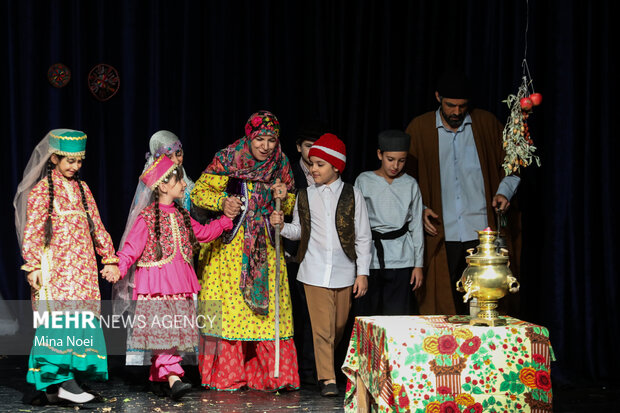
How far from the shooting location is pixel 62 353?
3.81 meters

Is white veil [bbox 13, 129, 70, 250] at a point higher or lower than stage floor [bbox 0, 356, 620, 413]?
higher

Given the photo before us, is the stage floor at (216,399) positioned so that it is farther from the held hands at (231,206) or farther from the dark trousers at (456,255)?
the held hands at (231,206)

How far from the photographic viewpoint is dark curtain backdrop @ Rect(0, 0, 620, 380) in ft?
15.3

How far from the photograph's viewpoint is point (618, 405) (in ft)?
13.1

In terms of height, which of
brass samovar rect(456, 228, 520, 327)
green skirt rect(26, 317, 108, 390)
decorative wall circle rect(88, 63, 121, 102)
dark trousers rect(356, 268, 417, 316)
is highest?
decorative wall circle rect(88, 63, 121, 102)

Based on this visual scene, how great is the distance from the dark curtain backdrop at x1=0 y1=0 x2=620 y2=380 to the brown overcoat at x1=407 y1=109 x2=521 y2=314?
1.27 feet

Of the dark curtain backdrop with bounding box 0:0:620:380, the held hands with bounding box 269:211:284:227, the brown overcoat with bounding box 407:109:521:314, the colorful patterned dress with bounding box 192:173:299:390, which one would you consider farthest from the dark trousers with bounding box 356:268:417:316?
the dark curtain backdrop with bounding box 0:0:620:380

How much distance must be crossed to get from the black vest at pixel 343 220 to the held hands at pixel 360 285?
0.37ft

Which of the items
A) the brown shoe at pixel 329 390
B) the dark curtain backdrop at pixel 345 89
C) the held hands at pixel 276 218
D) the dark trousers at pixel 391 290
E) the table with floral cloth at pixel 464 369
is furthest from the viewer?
the dark curtain backdrop at pixel 345 89

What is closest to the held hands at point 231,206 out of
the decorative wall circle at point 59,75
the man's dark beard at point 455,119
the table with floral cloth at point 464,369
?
the man's dark beard at point 455,119

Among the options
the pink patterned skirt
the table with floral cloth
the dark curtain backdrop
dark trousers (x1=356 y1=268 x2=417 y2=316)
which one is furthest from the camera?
the dark curtain backdrop

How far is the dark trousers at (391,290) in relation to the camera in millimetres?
4324

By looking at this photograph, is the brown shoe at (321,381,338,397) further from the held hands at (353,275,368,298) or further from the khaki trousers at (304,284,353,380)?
the held hands at (353,275,368,298)

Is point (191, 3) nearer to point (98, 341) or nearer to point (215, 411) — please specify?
point (98, 341)
